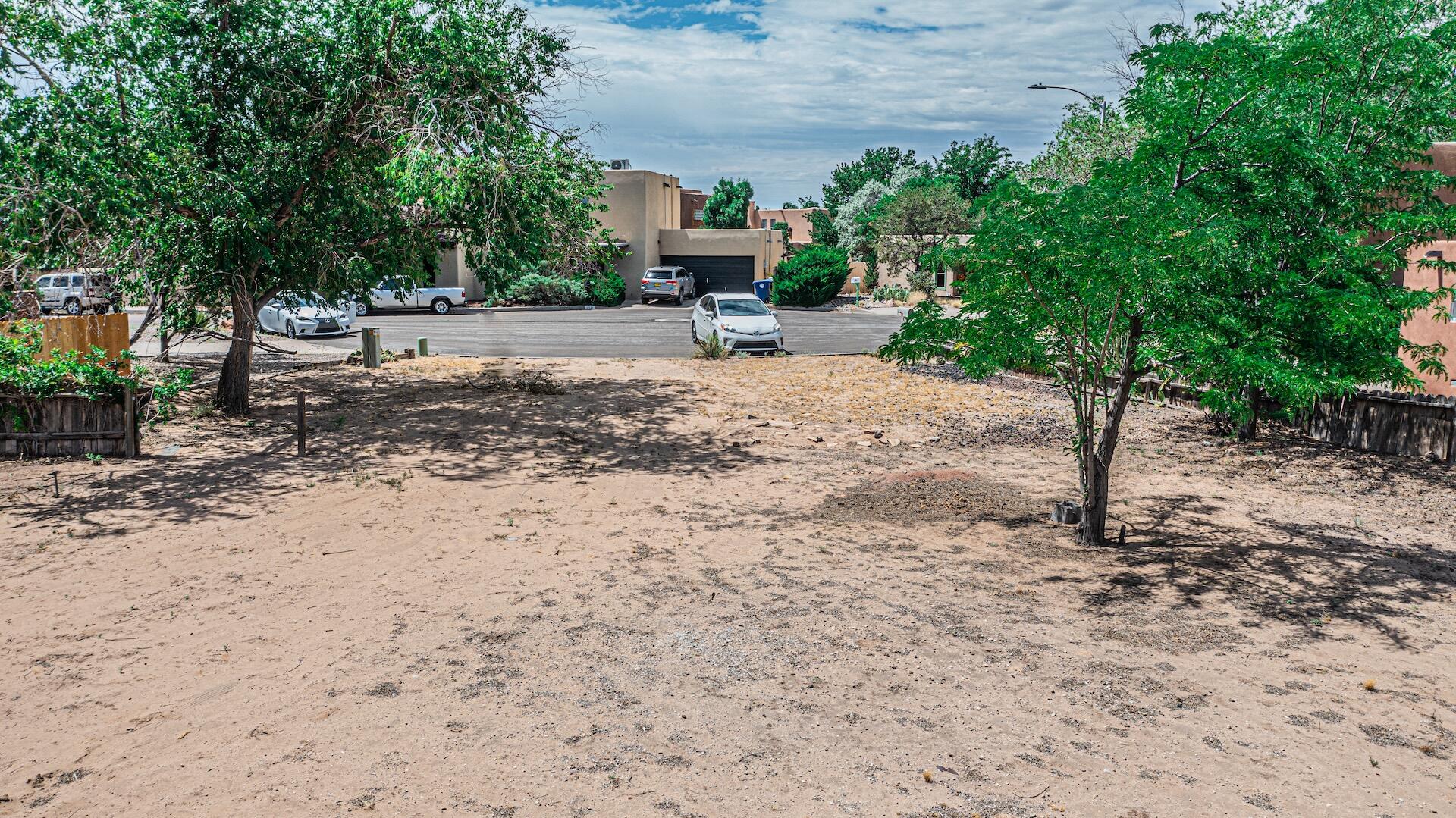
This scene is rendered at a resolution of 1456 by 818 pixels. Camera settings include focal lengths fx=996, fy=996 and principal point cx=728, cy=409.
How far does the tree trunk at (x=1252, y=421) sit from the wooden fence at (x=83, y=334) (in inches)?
561

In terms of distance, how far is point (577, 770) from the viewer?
479cm

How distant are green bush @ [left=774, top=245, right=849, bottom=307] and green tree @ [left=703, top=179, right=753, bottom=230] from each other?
88.1ft

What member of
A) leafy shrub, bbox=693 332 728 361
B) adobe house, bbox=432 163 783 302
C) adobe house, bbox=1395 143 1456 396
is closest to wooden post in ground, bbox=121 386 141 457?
leafy shrub, bbox=693 332 728 361

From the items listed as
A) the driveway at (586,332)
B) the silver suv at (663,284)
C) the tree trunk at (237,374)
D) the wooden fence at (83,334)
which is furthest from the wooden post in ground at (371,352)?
the silver suv at (663,284)

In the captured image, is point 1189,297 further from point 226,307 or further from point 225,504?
point 226,307

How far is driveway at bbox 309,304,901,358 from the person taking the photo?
24688 millimetres

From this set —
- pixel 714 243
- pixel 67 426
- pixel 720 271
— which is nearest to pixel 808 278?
pixel 714 243

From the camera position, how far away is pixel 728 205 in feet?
227

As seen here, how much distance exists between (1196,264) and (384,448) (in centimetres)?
930

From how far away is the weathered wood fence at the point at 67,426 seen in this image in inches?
438

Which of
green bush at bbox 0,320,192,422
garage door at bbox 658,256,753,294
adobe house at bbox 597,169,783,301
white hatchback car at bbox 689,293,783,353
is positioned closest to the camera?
green bush at bbox 0,320,192,422

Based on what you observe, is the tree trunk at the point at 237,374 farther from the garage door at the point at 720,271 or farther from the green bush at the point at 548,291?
the garage door at the point at 720,271

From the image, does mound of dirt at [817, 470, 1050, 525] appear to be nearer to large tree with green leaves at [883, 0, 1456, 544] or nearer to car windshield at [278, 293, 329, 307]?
large tree with green leaves at [883, 0, 1456, 544]

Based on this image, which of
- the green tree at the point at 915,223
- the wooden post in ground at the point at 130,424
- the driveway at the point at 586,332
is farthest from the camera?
the green tree at the point at 915,223
